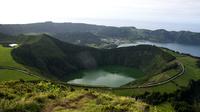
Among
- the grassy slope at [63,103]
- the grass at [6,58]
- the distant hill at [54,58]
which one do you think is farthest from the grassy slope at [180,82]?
the grassy slope at [63,103]

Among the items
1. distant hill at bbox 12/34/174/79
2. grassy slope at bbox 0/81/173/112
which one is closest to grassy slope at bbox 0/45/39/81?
distant hill at bbox 12/34/174/79

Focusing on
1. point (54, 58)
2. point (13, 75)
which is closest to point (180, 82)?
point (13, 75)

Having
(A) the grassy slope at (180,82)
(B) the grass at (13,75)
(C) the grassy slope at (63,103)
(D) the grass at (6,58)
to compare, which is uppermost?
Answer: (C) the grassy slope at (63,103)

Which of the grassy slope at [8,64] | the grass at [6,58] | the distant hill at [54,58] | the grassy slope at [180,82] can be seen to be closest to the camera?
the grassy slope at [8,64]

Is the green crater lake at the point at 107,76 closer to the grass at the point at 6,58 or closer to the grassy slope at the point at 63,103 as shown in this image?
the grass at the point at 6,58

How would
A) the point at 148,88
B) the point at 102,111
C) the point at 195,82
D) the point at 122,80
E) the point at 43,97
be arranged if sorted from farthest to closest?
the point at 122,80, the point at 195,82, the point at 148,88, the point at 43,97, the point at 102,111

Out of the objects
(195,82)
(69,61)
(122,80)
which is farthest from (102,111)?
(69,61)

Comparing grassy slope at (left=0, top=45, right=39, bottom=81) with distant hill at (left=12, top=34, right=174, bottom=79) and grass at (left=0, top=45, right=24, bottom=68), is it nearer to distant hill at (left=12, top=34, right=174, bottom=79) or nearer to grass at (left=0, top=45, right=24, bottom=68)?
grass at (left=0, top=45, right=24, bottom=68)

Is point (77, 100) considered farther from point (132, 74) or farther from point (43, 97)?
point (132, 74)
